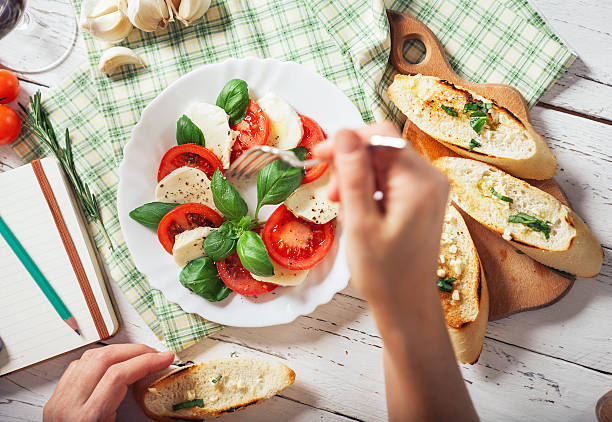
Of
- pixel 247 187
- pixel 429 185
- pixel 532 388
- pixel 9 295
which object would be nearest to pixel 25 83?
pixel 9 295

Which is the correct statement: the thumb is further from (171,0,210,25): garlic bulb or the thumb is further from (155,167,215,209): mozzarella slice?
(171,0,210,25): garlic bulb

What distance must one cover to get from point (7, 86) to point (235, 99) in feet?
3.84

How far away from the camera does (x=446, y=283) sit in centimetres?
207

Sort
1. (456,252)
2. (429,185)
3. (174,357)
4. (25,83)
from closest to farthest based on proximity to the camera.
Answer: (429,185), (456,252), (174,357), (25,83)

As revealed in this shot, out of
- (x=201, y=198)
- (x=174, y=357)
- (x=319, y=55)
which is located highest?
(x=319, y=55)

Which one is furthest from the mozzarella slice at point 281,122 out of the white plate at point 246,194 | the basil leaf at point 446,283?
the basil leaf at point 446,283

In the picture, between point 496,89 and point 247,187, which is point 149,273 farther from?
point 496,89

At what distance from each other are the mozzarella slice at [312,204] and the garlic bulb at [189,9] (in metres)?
1.01

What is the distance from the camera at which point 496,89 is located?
2.24 m

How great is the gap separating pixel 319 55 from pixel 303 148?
56 cm

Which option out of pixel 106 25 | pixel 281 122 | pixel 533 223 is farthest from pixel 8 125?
pixel 533 223

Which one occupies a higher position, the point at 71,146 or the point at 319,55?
the point at 319,55

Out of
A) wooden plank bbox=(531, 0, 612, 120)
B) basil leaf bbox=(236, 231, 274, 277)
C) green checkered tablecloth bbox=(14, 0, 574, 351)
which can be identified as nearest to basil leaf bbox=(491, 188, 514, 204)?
green checkered tablecloth bbox=(14, 0, 574, 351)

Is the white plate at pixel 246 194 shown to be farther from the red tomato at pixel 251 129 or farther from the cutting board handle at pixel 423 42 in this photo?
the cutting board handle at pixel 423 42
